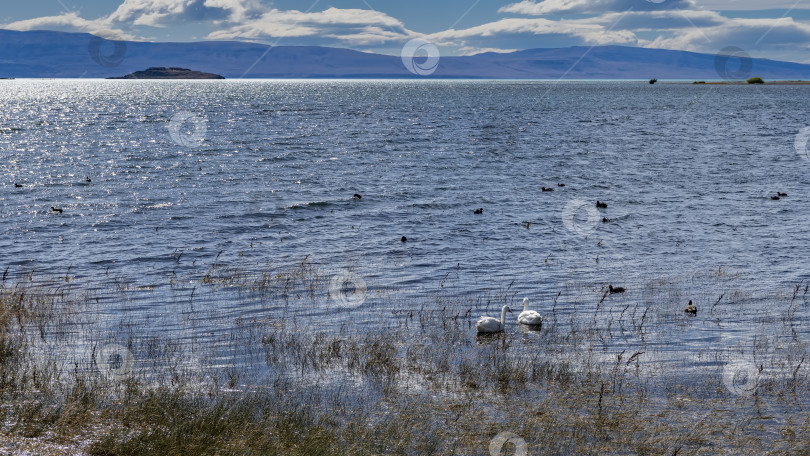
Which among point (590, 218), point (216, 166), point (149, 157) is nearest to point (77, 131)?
point (149, 157)

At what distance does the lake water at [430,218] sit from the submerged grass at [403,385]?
1017 mm

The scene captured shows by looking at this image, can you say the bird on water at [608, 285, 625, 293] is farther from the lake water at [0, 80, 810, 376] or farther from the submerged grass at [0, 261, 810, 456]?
the submerged grass at [0, 261, 810, 456]

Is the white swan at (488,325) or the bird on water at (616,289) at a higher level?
the white swan at (488,325)

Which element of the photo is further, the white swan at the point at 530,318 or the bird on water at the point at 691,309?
the bird on water at the point at 691,309

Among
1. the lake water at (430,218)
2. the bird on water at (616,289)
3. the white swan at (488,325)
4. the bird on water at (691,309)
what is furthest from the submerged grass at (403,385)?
the lake water at (430,218)

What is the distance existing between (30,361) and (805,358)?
17.3m

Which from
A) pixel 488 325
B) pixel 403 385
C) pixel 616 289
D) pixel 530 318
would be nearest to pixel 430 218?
pixel 616 289

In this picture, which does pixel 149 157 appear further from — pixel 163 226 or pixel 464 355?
pixel 464 355

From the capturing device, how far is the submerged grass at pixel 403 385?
37.1 feet

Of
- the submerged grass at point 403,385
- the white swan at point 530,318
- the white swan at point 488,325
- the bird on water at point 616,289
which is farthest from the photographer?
the bird on water at point 616,289

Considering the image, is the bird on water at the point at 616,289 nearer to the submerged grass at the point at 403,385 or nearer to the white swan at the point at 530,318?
the submerged grass at the point at 403,385

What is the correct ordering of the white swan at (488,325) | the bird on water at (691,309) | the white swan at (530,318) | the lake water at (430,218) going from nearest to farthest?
the white swan at (488,325), the white swan at (530,318), the bird on water at (691,309), the lake water at (430,218)

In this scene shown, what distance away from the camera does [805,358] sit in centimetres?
1600

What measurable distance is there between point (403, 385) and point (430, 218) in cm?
2210
